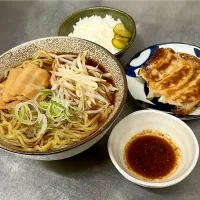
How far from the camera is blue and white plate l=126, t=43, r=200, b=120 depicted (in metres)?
1.86

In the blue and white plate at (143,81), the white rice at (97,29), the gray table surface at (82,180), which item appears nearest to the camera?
the gray table surface at (82,180)

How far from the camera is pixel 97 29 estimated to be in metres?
2.33

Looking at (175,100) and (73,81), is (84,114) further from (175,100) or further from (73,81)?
(175,100)

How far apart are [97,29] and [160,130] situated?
3.04ft

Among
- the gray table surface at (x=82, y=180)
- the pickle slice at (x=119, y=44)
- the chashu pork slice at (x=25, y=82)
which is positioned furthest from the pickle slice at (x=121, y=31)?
the chashu pork slice at (x=25, y=82)

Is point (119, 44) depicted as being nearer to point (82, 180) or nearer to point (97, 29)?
point (97, 29)

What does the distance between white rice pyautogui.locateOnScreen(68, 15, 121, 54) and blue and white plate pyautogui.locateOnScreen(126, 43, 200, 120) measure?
0.83 ft

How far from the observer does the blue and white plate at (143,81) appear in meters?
1.86

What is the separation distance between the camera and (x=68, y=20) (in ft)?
7.75

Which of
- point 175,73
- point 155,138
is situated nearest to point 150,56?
point 175,73

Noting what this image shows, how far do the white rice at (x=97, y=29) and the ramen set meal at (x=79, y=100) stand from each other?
17.3 inches

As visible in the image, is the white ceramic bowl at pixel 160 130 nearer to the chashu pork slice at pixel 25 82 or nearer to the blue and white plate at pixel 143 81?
the blue and white plate at pixel 143 81

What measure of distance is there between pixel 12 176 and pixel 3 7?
1781 millimetres

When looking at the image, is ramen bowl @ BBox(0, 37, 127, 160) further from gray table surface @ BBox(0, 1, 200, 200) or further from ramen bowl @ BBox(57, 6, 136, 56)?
ramen bowl @ BBox(57, 6, 136, 56)
